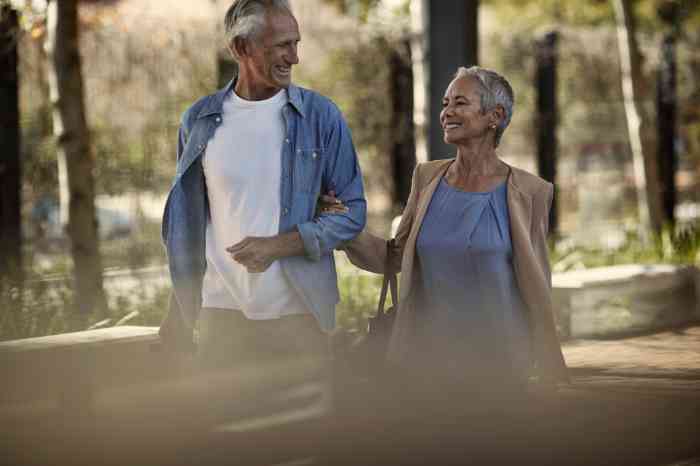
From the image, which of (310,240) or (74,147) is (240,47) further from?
(74,147)

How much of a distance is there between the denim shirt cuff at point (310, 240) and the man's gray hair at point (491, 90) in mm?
876

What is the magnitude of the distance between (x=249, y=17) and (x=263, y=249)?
0.71m

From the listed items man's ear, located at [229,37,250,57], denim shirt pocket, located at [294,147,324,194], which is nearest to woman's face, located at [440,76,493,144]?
denim shirt pocket, located at [294,147,324,194]

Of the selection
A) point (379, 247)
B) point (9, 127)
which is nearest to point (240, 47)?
point (379, 247)

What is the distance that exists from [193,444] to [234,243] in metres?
0.80

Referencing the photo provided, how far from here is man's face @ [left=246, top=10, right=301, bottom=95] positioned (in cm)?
411

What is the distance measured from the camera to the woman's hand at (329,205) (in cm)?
427

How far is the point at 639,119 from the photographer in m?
13.2

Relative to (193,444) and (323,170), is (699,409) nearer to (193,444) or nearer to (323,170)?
(323,170)

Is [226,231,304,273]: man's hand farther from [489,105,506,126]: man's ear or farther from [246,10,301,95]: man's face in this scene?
[489,105,506,126]: man's ear

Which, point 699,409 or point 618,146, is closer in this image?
point 699,409

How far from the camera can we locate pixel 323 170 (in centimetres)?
428

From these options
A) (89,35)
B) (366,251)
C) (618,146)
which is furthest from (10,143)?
(618,146)

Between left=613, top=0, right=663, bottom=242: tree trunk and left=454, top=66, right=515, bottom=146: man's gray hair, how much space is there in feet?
28.6
